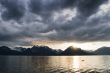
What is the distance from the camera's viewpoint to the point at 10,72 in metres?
109

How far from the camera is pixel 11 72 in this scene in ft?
358

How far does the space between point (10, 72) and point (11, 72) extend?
2.03ft
